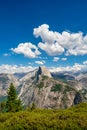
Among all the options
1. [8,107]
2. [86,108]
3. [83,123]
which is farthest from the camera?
[8,107]

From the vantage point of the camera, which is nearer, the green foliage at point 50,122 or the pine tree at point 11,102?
the green foliage at point 50,122

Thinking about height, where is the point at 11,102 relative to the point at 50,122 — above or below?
above

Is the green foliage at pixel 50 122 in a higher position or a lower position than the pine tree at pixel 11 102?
lower

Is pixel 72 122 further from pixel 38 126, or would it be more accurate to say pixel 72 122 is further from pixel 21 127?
pixel 21 127

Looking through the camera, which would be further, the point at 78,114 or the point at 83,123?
the point at 78,114

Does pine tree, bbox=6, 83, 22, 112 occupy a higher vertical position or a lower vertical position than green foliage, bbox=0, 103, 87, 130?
higher

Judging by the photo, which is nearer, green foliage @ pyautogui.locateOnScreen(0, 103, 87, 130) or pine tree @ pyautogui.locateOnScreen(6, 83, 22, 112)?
green foliage @ pyautogui.locateOnScreen(0, 103, 87, 130)

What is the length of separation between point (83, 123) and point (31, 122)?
6.01 metres

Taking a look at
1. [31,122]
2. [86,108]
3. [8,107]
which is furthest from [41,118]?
[8,107]

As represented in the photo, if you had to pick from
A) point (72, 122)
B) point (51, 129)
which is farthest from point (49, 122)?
point (72, 122)

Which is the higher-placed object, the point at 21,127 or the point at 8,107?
the point at 8,107

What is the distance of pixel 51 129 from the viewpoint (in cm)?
2759

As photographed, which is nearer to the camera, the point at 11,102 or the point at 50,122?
the point at 50,122

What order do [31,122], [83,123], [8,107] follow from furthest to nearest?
1. [8,107]
2. [31,122]
3. [83,123]
